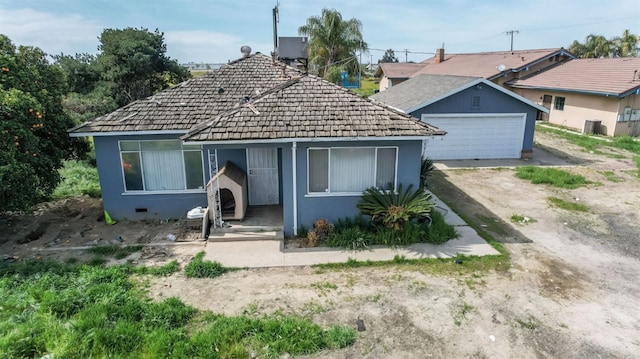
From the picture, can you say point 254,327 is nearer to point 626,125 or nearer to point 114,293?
point 114,293

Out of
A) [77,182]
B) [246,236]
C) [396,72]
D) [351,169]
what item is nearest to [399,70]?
[396,72]

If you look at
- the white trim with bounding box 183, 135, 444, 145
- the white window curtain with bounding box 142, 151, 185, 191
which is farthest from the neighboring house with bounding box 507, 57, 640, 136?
the white window curtain with bounding box 142, 151, 185, 191

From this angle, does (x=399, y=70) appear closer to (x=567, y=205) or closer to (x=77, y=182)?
(x=567, y=205)

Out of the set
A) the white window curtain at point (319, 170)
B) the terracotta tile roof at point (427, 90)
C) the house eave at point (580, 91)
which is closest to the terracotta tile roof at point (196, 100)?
the white window curtain at point (319, 170)

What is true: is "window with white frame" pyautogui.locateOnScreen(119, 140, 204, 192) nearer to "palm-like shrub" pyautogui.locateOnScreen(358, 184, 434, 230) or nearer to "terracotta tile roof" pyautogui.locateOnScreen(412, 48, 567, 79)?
"palm-like shrub" pyautogui.locateOnScreen(358, 184, 434, 230)

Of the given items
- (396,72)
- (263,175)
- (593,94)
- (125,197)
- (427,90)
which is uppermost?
(396,72)

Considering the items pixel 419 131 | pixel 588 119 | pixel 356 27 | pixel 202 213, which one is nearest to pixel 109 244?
pixel 202 213
